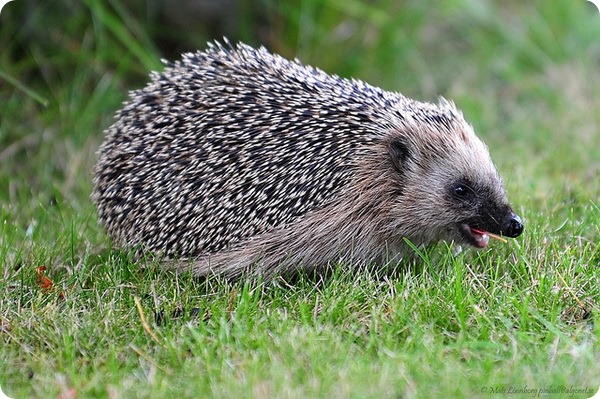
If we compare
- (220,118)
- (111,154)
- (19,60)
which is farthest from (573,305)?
(19,60)

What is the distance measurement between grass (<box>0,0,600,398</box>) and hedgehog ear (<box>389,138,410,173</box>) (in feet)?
2.07

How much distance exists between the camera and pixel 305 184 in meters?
5.51

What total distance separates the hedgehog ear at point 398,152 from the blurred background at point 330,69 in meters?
1.01

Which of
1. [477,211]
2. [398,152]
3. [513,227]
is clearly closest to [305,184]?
[398,152]

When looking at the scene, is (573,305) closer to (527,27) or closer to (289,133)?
(289,133)

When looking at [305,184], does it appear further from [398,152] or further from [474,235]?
[474,235]

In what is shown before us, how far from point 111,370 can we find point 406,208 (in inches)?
83.7

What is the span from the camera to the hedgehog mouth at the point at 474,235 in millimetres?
5453

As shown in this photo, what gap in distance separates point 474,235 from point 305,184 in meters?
1.09

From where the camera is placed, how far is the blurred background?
22.7 feet

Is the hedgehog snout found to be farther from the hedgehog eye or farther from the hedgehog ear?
the hedgehog ear

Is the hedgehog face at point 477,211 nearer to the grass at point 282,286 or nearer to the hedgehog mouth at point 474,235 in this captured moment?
the hedgehog mouth at point 474,235

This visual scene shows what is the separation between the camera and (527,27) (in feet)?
33.7

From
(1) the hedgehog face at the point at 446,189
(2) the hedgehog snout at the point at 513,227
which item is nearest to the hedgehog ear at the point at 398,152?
(1) the hedgehog face at the point at 446,189
